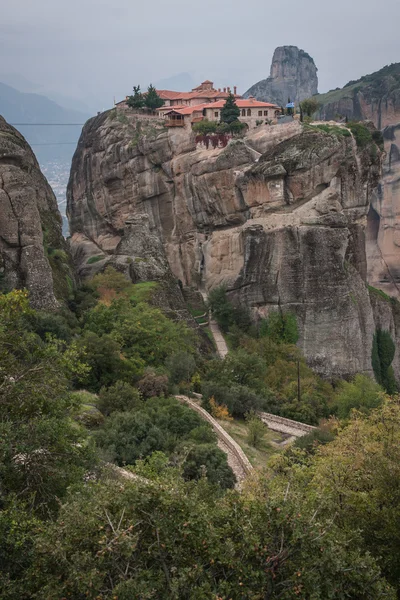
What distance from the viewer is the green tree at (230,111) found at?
42875mm

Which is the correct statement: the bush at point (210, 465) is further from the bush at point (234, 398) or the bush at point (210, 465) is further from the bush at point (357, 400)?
the bush at point (357, 400)

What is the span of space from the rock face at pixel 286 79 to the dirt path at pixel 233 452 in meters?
92.1

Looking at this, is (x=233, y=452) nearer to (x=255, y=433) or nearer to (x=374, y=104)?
(x=255, y=433)

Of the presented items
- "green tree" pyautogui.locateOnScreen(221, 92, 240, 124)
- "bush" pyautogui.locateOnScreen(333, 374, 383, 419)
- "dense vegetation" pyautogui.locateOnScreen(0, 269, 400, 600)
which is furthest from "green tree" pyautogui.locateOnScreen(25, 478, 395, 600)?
"green tree" pyautogui.locateOnScreen(221, 92, 240, 124)

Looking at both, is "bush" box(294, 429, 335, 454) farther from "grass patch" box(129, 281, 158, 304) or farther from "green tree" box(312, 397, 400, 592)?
"grass patch" box(129, 281, 158, 304)

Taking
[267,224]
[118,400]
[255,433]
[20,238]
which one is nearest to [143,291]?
[20,238]

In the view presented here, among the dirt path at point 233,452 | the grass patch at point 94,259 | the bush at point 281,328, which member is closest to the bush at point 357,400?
the dirt path at point 233,452

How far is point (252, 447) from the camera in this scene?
19.3m

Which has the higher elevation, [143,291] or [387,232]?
[143,291]

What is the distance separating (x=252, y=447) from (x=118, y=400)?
481 cm

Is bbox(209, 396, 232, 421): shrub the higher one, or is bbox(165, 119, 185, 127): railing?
bbox(165, 119, 185, 127): railing

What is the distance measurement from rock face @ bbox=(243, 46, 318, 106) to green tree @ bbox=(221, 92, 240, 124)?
207 ft

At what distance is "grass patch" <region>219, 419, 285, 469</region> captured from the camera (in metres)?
18.0

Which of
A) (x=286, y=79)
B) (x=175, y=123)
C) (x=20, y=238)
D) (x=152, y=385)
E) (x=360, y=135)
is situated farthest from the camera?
(x=286, y=79)
